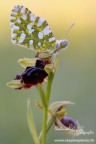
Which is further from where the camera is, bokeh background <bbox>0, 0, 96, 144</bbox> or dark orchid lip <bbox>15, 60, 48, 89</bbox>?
bokeh background <bbox>0, 0, 96, 144</bbox>

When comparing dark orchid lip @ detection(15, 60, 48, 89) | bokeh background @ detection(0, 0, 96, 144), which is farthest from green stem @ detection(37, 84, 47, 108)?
bokeh background @ detection(0, 0, 96, 144)

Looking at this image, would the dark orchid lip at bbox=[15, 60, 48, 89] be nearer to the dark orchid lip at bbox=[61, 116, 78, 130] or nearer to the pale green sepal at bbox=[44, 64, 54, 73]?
the pale green sepal at bbox=[44, 64, 54, 73]

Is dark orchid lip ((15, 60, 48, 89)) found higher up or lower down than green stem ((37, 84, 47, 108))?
higher up

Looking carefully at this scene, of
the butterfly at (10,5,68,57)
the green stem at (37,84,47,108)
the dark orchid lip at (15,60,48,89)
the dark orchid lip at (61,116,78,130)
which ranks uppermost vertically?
the butterfly at (10,5,68,57)

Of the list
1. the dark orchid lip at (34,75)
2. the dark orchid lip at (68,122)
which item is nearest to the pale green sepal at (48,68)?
the dark orchid lip at (34,75)

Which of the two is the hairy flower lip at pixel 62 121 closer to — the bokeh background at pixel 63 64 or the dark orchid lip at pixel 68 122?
the dark orchid lip at pixel 68 122
